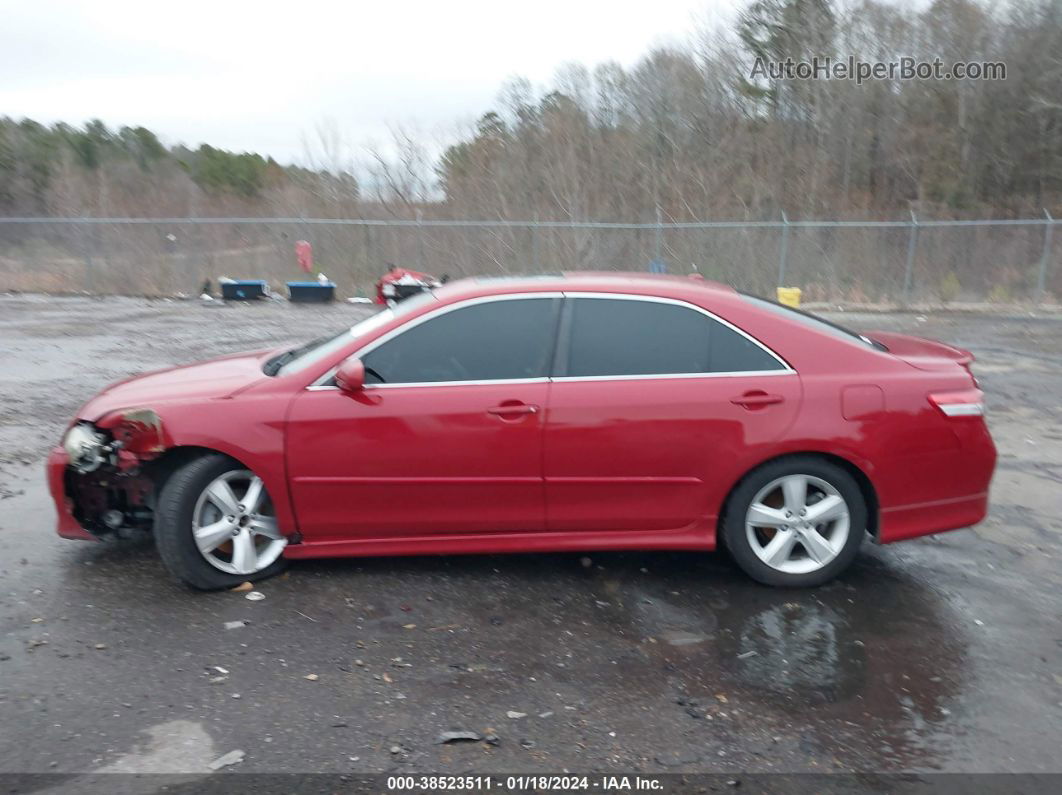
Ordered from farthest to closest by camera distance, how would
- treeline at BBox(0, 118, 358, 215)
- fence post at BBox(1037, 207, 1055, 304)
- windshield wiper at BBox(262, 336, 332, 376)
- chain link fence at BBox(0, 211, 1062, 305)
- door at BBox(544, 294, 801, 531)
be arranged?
1. treeline at BBox(0, 118, 358, 215)
2. chain link fence at BBox(0, 211, 1062, 305)
3. fence post at BBox(1037, 207, 1055, 304)
4. windshield wiper at BBox(262, 336, 332, 376)
5. door at BBox(544, 294, 801, 531)

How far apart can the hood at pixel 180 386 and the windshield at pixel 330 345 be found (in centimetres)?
11

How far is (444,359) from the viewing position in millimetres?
4609

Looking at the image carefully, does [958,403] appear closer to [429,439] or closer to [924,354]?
[924,354]

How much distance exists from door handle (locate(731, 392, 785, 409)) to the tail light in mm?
817

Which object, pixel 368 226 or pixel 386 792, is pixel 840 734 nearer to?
pixel 386 792

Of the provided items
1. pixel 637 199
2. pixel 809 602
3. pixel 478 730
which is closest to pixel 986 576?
pixel 809 602

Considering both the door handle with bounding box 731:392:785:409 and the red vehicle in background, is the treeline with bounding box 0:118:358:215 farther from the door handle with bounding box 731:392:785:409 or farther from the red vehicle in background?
the door handle with bounding box 731:392:785:409

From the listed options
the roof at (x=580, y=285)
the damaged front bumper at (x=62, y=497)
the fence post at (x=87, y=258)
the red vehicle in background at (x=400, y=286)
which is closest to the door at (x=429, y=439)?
the roof at (x=580, y=285)

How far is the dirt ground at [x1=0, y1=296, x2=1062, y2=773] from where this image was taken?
3270 millimetres

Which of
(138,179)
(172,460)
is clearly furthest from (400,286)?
(138,179)

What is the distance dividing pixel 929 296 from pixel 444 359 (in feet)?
61.1

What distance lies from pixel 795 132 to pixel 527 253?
14.6 meters

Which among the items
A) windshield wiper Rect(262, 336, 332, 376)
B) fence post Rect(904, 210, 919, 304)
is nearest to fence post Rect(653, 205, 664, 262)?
fence post Rect(904, 210, 919, 304)

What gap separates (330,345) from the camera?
4.91 meters
